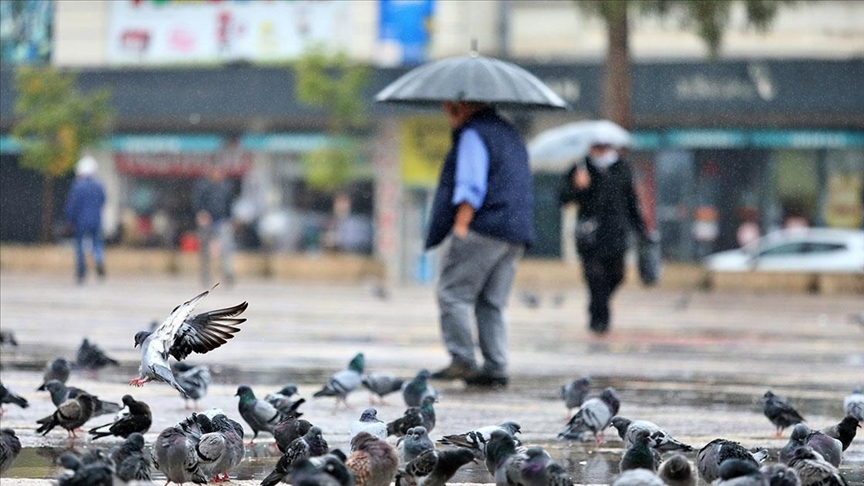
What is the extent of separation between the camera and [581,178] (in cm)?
1446

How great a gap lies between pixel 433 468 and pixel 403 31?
30630 millimetres

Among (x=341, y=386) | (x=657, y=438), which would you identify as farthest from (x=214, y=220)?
(x=657, y=438)

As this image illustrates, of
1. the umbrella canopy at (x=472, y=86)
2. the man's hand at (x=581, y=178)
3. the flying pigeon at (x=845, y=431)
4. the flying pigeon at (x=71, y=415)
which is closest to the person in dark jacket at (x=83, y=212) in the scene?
the man's hand at (x=581, y=178)

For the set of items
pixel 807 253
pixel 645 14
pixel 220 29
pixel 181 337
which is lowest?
pixel 807 253

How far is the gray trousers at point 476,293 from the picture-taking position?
33.0 feet

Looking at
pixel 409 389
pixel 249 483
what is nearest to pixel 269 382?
pixel 409 389

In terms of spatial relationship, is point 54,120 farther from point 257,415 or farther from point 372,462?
point 372,462

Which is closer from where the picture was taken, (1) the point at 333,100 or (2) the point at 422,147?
(1) the point at 333,100

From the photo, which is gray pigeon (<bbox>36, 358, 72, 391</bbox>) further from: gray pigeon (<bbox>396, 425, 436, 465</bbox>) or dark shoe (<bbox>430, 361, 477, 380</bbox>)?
gray pigeon (<bbox>396, 425, 436, 465</bbox>)

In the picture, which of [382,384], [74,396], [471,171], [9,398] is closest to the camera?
[74,396]

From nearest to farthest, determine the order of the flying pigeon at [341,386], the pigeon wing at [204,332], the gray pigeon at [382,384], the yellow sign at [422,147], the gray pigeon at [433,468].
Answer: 1. the gray pigeon at [433,468]
2. the pigeon wing at [204,332]
3. the flying pigeon at [341,386]
4. the gray pigeon at [382,384]
5. the yellow sign at [422,147]

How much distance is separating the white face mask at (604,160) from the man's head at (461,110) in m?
4.24

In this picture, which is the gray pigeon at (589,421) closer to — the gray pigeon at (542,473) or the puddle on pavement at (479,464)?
the puddle on pavement at (479,464)

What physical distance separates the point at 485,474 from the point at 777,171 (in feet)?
97.4
